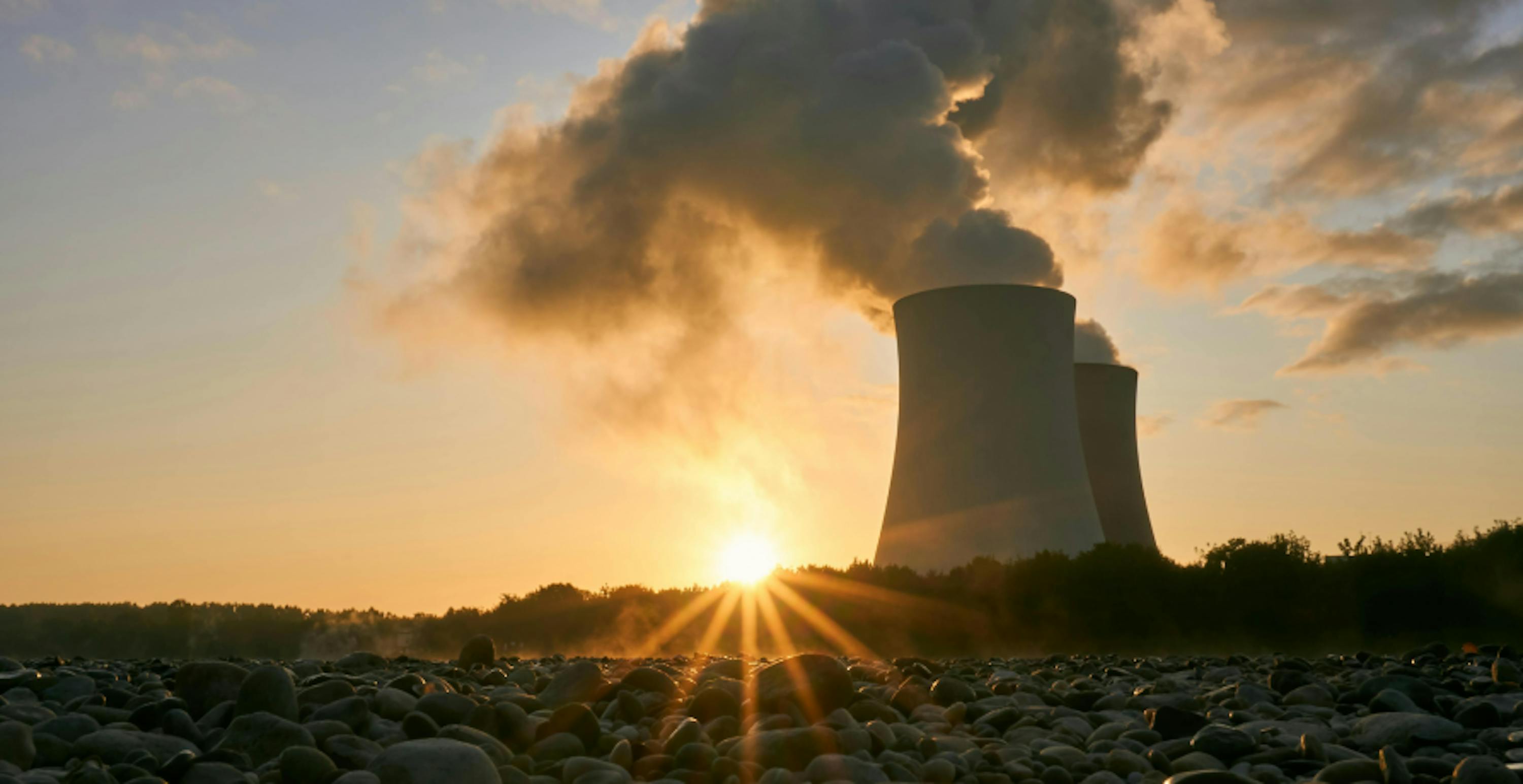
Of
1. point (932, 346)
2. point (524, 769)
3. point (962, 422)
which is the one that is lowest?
point (524, 769)

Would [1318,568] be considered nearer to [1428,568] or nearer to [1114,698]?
[1428,568]

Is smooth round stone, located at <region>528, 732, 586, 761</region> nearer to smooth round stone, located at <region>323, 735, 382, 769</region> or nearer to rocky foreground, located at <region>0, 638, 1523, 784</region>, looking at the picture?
rocky foreground, located at <region>0, 638, 1523, 784</region>

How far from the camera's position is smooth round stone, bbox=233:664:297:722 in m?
3.19

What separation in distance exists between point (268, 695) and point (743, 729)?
1373mm

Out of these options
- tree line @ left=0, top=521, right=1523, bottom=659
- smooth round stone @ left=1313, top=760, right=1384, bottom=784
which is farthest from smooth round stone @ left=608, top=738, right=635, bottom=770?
tree line @ left=0, top=521, right=1523, bottom=659

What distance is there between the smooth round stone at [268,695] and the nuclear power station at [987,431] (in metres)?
11.1

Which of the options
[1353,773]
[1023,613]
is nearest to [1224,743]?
[1353,773]

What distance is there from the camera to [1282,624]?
41.1ft

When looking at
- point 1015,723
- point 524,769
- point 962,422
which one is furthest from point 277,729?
point 962,422

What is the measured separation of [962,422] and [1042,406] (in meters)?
1.07

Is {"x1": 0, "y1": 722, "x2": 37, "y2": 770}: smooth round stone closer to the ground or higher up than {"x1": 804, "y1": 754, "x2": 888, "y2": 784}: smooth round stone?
higher up

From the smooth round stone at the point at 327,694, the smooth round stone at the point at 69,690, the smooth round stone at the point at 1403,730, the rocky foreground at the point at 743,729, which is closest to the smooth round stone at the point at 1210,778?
the rocky foreground at the point at 743,729

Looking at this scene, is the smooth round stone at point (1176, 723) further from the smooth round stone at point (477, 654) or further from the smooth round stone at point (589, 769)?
the smooth round stone at point (477, 654)

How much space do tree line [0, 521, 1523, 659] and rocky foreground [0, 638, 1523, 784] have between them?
317 inches
